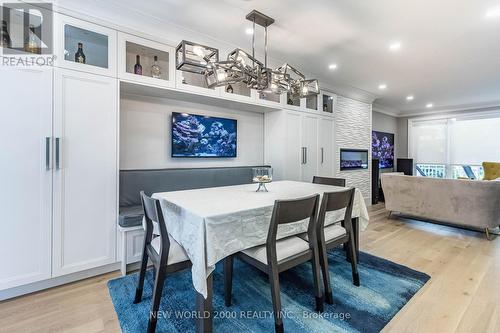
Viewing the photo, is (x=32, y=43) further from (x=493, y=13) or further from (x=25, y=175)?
(x=493, y=13)

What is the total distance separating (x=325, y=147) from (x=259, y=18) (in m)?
2.85

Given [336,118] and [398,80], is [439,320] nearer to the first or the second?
[336,118]

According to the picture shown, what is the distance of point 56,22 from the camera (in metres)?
2.14

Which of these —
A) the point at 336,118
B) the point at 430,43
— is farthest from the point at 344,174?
the point at 430,43

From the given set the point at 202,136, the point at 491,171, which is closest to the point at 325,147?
the point at 202,136

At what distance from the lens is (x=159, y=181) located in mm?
2975

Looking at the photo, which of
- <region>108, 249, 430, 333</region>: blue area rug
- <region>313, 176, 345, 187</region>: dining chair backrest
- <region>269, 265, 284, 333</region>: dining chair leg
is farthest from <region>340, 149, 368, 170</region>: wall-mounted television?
<region>269, 265, 284, 333</region>: dining chair leg

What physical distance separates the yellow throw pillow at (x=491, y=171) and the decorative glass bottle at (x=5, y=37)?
27.6ft

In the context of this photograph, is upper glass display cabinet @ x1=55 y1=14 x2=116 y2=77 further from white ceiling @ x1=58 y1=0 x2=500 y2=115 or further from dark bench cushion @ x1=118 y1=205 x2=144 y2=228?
dark bench cushion @ x1=118 y1=205 x2=144 y2=228

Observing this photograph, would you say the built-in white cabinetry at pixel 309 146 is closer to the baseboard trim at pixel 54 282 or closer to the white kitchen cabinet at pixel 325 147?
the white kitchen cabinet at pixel 325 147

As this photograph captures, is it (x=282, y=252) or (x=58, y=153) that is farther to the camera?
(x=58, y=153)

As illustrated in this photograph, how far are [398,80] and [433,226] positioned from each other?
269cm

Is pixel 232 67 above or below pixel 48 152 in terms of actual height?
above

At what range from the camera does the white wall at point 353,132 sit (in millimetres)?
4934
